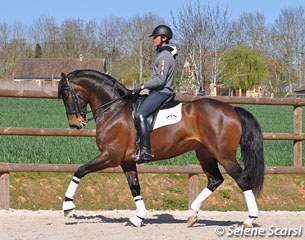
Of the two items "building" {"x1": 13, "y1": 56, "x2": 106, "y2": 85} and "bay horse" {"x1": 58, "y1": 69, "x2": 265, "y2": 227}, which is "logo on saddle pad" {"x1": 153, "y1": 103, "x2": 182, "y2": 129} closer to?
"bay horse" {"x1": 58, "y1": 69, "x2": 265, "y2": 227}

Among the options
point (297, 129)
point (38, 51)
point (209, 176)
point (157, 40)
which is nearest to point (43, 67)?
point (38, 51)

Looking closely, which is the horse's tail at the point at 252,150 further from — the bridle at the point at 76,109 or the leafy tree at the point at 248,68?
the leafy tree at the point at 248,68

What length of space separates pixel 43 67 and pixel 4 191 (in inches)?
2571

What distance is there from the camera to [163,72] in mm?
7461

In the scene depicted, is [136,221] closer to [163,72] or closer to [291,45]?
[163,72]

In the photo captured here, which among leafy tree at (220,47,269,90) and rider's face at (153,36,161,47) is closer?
rider's face at (153,36,161,47)

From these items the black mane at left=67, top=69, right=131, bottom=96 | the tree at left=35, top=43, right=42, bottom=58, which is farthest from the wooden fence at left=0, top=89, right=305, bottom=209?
the tree at left=35, top=43, right=42, bottom=58

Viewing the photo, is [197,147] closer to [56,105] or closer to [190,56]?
[56,105]

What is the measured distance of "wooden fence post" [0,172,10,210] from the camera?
8.95 meters

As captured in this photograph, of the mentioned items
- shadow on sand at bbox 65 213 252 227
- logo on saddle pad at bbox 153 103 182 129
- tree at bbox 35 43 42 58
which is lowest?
shadow on sand at bbox 65 213 252 227

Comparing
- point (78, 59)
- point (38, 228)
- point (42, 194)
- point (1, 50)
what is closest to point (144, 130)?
point (38, 228)

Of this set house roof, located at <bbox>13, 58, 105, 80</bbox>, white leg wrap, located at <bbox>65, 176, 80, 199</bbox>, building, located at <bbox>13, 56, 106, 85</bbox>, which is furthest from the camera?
building, located at <bbox>13, 56, 106, 85</bbox>

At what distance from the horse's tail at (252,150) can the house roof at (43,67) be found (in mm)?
58952

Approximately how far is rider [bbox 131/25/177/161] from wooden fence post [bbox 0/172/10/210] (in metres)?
2.34
